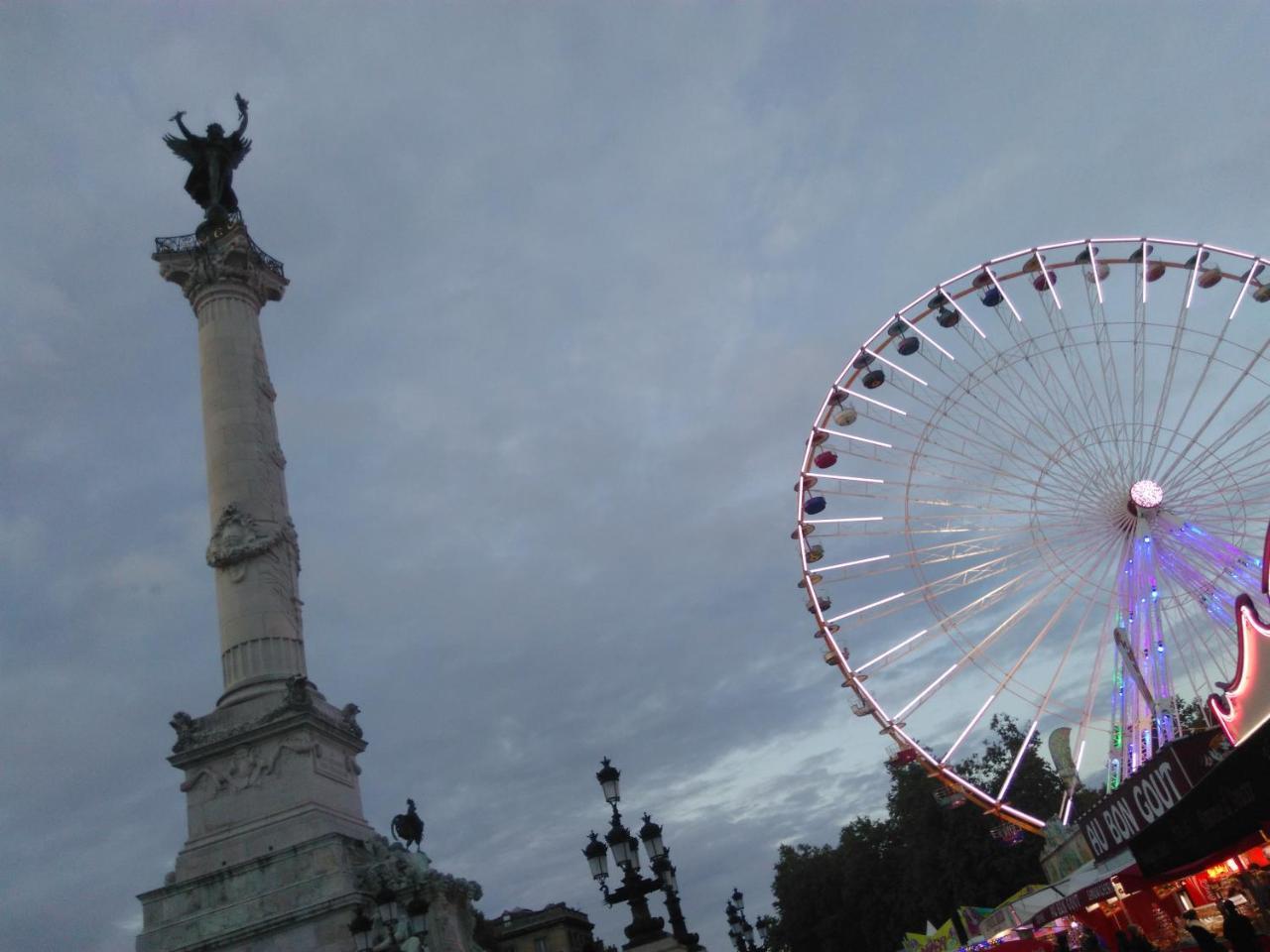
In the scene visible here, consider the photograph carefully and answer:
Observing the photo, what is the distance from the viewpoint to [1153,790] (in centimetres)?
1506

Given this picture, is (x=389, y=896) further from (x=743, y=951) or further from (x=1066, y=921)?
(x=1066, y=921)

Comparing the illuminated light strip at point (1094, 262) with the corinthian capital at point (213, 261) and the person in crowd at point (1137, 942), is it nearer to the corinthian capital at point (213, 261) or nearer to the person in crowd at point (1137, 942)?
the person in crowd at point (1137, 942)

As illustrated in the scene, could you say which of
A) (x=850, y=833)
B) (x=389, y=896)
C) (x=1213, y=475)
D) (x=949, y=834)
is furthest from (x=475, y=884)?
(x=850, y=833)

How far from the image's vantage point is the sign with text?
44.8 ft

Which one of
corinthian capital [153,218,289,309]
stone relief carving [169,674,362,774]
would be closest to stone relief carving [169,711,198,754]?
stone relief carving [169,674,362,774]

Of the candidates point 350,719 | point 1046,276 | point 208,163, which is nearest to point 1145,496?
point 1046,276

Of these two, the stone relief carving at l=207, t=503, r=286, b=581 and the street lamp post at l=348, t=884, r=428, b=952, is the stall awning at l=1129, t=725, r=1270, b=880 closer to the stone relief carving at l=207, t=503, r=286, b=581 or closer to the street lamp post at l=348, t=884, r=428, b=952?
the street lamp post at l=348, t=884, r=428, b=952

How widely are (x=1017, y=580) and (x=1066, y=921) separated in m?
7.18

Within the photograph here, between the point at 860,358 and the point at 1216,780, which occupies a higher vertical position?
the point at 860,358

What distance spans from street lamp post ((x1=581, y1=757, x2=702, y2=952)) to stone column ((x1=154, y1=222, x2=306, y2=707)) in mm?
11218

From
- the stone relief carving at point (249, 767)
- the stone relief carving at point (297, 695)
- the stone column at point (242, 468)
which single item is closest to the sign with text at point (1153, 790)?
the stone relief carving at point (249, 767)

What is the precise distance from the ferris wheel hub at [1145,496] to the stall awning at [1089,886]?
6806mm

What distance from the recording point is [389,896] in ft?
51.3

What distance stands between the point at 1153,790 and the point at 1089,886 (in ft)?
12.8
